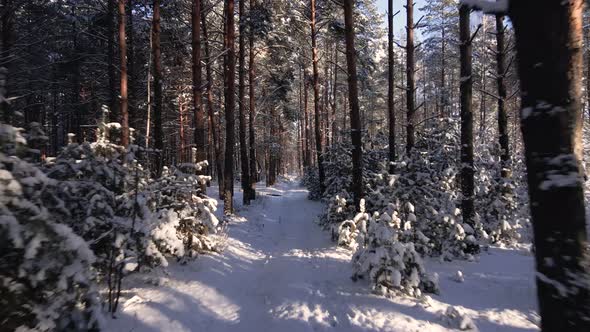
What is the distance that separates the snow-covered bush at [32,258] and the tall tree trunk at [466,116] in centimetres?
786

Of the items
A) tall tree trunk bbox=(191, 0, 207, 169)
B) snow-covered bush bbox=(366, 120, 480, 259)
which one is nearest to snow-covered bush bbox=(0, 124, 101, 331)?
snow-covered bush bbox=(366, 120, 480, 259)

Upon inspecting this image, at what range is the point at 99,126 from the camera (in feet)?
20.5

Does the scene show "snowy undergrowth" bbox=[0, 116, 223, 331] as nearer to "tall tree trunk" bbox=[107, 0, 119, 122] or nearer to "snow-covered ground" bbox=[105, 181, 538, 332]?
"snow-covered ground" bbox=[105, 181, 538, 332]

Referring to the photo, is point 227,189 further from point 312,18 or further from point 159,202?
point 312,18

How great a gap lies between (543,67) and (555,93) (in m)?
0.15

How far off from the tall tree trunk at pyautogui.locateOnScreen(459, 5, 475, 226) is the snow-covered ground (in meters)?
1.31

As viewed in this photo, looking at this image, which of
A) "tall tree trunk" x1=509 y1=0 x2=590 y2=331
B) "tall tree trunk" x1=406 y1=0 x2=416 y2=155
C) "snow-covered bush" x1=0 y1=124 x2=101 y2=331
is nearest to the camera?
"tall tree trunk" x1=509 y1=0 x2=590 y2=331

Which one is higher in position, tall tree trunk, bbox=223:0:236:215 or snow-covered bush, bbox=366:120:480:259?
tall tree trunk, bbox=223:0:236:215

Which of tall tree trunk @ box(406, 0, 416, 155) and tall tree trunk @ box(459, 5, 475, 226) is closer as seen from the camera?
tall tree trunk @ box(459, 5, 475, 226)

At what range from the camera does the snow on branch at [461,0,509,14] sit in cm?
231

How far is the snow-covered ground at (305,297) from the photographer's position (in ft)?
16.5

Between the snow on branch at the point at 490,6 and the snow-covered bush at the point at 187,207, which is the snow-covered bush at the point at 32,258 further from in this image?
the snow on branch at the point at 490,6

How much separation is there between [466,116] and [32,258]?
328 inches

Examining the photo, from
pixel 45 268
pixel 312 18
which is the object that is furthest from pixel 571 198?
pixel 312 18
